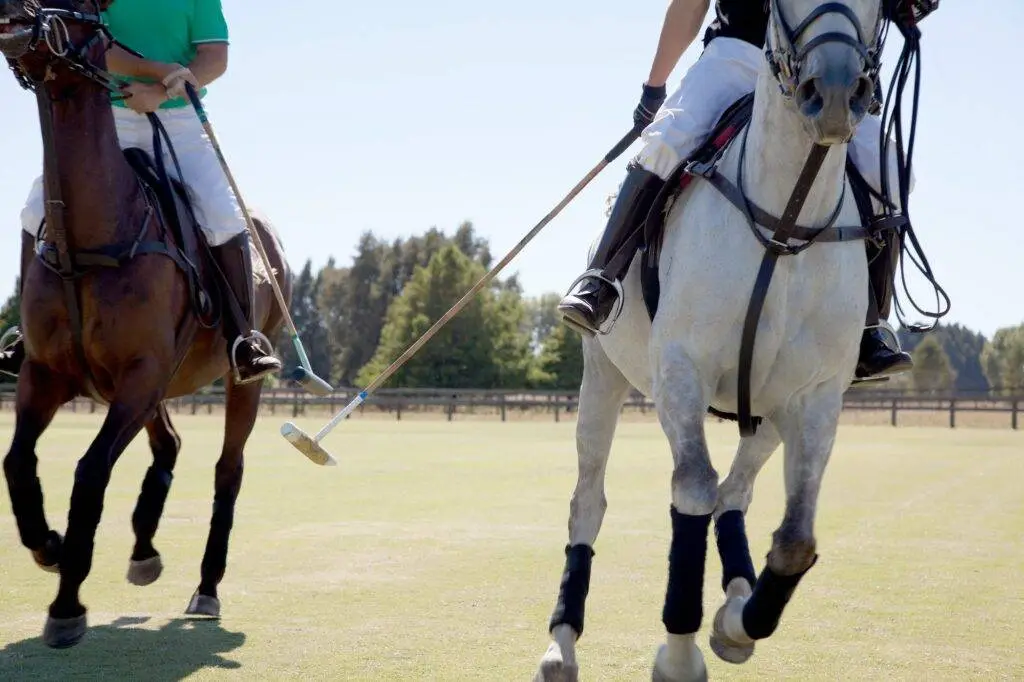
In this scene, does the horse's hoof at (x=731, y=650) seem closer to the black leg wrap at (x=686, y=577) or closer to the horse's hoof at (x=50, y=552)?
the black leg wrap at (x=686, y=577)

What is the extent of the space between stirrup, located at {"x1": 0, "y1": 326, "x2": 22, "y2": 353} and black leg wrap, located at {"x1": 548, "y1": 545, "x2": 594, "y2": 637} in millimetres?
3593

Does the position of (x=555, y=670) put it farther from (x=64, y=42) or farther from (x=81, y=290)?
(x=64, y=42)

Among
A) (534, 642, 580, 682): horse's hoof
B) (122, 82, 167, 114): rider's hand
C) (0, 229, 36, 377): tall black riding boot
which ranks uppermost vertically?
(122, 82, 167, 114): rider's hand

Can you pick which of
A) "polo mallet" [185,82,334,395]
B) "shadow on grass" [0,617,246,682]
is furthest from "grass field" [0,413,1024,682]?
"polo mallet" [185,82,334,395]

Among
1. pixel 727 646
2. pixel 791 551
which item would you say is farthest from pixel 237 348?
pixel 791 551

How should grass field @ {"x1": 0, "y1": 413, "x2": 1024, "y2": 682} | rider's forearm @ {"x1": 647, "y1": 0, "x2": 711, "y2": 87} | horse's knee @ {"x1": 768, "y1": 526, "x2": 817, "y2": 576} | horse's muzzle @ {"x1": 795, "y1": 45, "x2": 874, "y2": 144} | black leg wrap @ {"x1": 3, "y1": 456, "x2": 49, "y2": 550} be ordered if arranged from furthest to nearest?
black leg wrap @ {"x1": 3, "y1": 456, "x2": 49, "y2": 550} → rider's forearm @ {"x1": 647, "y1": 0, "x2": 711, "y2": 87} → grass field @ {"x1": 0, "y1": 413, "x2": 1024, "y2": 682} → horse's knee @ {"x1": 768, "y1": 526, "x2": 817, "y2": 576} → horse's muzzle @ {"x1": 795, "y1": 45, "x2": 874, "y2": 144}

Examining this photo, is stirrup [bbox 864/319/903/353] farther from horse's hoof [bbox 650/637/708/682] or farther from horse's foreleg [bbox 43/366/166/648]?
horse's foreleg [bbox 43/366/166/648]

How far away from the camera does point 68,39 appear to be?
6.27 metres

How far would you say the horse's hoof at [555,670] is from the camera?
5461mm

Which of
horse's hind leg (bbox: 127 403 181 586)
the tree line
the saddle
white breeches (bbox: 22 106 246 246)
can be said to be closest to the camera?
the saddle

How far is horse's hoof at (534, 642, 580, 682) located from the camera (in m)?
5.46

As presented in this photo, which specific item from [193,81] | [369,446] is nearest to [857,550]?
[193,81]

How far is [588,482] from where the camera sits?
6469 mm

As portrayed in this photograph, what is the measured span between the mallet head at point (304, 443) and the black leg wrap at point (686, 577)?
3.04 m
